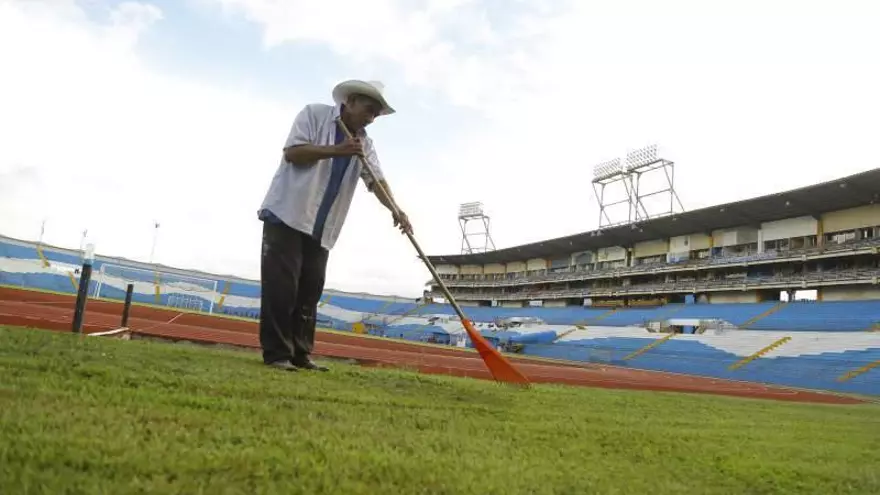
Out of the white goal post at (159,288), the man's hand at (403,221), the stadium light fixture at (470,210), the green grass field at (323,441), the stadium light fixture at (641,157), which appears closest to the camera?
the green grass field at (323,441)

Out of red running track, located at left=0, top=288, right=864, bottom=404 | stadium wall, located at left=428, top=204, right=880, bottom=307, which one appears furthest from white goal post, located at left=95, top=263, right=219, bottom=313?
stadium wall, located at left=428, top=204, right=880, bottom=307

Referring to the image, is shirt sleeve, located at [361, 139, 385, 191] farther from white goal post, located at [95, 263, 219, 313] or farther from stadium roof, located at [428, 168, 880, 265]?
white goal post, located at [95, 263, 219, 313]

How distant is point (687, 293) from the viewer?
133 ft

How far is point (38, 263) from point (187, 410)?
46578 mm

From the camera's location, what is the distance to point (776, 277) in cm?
3341

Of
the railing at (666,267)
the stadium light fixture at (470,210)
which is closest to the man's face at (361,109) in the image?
the railing at (666,267)

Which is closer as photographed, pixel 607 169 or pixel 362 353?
pixel 362 353

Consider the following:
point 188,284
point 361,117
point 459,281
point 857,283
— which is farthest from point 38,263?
point 857,283

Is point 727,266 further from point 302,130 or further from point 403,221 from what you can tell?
point 302,130

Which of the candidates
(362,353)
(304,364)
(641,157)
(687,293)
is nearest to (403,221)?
(304,364)

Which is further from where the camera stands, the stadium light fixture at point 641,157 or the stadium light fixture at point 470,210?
the stadium light fixture at point 470,210

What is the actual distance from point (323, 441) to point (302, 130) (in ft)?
8.20

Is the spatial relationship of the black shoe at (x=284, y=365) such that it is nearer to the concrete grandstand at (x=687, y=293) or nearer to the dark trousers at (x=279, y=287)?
the dark trousers at (x=279, y=287)

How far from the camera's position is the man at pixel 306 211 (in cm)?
353
